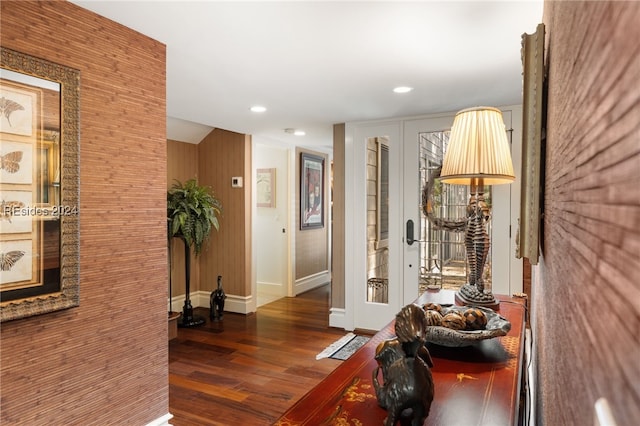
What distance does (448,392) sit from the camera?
95 cm

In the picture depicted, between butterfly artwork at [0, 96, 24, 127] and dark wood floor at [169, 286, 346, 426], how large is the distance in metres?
2.03

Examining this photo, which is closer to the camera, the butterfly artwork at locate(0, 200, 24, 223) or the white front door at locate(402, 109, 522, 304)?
the butterfly artwork at locate(0, 200, 24, 223)

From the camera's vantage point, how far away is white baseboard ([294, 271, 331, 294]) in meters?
6.09

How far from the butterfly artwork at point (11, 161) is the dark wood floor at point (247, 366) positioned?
185cm

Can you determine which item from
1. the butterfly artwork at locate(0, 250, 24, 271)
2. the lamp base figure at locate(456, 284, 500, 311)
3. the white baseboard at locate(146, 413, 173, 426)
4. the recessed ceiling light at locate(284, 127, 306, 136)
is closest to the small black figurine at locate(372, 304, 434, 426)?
the lamp base figure at locate(456, 284, 500, 311)

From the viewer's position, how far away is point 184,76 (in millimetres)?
2744

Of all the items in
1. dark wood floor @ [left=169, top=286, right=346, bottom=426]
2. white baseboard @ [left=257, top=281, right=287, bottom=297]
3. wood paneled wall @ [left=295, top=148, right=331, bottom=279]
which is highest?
wood paneled wall @ [left=295, top=148, right=331, bottom=279]

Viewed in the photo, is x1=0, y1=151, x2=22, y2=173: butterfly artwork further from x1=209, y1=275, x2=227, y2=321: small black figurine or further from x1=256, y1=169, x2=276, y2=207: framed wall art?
x1=256, y1=169, x2=276, y2=207: framed wall art

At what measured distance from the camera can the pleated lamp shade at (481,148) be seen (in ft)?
4.94

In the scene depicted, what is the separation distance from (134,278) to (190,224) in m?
2.37

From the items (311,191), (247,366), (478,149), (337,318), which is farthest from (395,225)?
(478,149)

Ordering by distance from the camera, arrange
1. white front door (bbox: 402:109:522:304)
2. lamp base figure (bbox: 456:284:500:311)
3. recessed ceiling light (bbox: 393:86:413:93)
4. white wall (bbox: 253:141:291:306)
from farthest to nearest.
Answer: white wall (bbox: 253:141:291:306), white front door (bbox: 402:109:522:304), recessed ceiling light (bbox: 393:86:413:93), lamp base figure (bbox: 456:284:500:311)

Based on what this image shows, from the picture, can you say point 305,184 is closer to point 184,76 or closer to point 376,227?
point 376,227

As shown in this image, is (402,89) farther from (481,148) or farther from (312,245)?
(312,245)
